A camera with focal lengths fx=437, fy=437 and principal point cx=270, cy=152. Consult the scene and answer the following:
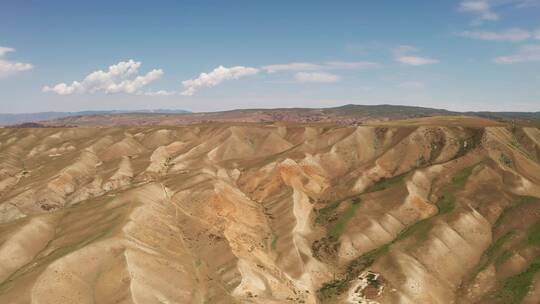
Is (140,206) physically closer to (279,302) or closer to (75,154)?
(279,302)

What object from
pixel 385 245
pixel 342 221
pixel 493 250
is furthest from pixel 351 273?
pixel 493 250

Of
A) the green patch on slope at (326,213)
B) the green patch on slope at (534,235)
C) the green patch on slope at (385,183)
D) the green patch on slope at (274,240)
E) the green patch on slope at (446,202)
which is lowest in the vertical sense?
the green patch on slope at (274,240)

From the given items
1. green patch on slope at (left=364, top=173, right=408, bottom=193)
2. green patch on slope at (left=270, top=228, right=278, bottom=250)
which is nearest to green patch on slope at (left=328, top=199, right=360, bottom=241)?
green patch on slope at (left=364, top=173, right=408, bottom=193)

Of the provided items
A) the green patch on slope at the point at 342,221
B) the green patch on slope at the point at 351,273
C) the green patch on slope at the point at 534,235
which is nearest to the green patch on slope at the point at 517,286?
the green patch on slope at the point at 534,235

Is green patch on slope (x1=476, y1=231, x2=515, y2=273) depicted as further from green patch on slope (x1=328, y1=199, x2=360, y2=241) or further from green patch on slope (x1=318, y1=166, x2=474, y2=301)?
green patch on slope (x1=328, y1=199, x2=360, y2=241)

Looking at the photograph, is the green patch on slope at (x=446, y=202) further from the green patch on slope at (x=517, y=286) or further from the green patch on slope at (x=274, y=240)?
the green patch on slope at (x=274, y=240)

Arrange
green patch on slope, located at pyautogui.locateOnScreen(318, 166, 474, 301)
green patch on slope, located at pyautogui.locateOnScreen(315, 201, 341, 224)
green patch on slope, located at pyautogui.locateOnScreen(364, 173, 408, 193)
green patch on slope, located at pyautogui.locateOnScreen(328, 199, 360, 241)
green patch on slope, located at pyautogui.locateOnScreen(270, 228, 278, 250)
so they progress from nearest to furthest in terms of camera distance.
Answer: green patch on slope, located at pyautogui.locateOnScreen(318, 166, 474, 301)
green patch on slope, located at pyautogui.locateOnScreen(270, 228, 278, 250)
green patch on slope, located at pyautogui.locateOnScreen(328, 199, 360, 241)
green patch on slope, located at pyautogui.locateOnScreen(315, 201, 341, 224)
green patch on slope, located at pyautogui.locateOnScreen(364, 173, 408, 193)

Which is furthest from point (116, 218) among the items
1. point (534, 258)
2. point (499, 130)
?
point (499, 130)

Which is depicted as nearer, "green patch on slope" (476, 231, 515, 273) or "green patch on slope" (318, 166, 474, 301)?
"green patch on slope" (318, 166, 474, 301)
